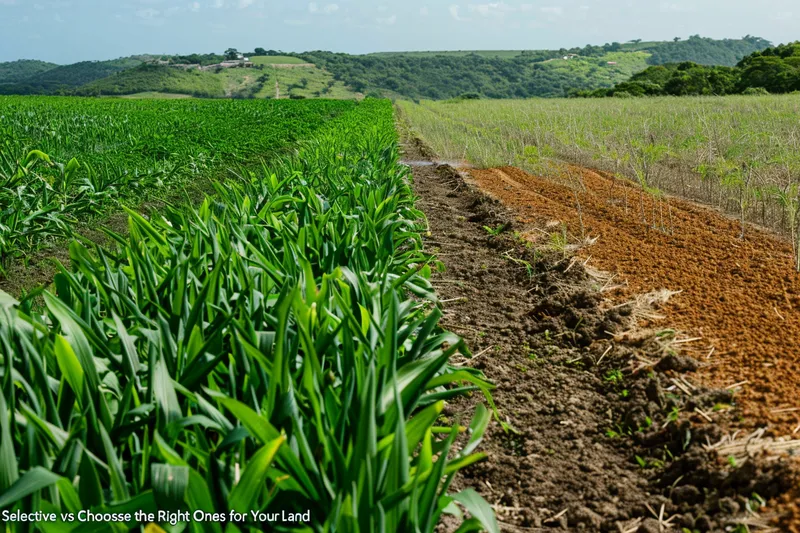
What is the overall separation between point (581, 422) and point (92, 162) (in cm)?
845

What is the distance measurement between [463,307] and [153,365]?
116 inches

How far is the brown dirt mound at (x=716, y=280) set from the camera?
2986 mm

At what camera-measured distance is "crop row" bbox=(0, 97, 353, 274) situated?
5951 millimetres

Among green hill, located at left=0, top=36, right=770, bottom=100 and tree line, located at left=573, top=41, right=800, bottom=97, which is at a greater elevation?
green hill, located at left=0, top=36, right=770, bottom=100

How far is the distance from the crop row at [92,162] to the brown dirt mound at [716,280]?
473 centimetres

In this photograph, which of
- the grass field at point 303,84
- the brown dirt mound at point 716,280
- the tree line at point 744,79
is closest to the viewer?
the brown dirt mound at point 716,280

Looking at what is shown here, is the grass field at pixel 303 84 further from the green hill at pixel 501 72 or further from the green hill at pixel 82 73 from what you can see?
the green hill at pixel 82 73

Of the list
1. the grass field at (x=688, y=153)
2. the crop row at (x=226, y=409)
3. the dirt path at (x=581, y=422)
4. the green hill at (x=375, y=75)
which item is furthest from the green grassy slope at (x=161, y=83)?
the crop row at (x=226, y=409)

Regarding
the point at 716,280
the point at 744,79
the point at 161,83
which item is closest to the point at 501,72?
the point at 161,83

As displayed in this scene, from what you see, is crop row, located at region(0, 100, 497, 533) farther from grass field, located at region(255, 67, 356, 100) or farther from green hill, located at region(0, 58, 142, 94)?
green hill, located at region(0, 58, 142, 94)

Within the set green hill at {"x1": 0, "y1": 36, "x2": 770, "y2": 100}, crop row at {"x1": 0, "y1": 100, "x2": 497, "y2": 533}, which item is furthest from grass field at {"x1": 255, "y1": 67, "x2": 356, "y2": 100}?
crop row at {"x1": 0, "y1": 100, "x2": 497, "y2": 533}

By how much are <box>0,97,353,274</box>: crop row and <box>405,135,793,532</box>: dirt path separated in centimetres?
375

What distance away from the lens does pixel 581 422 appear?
2959 millimetres

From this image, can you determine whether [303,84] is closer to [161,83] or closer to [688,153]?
[161,83]
